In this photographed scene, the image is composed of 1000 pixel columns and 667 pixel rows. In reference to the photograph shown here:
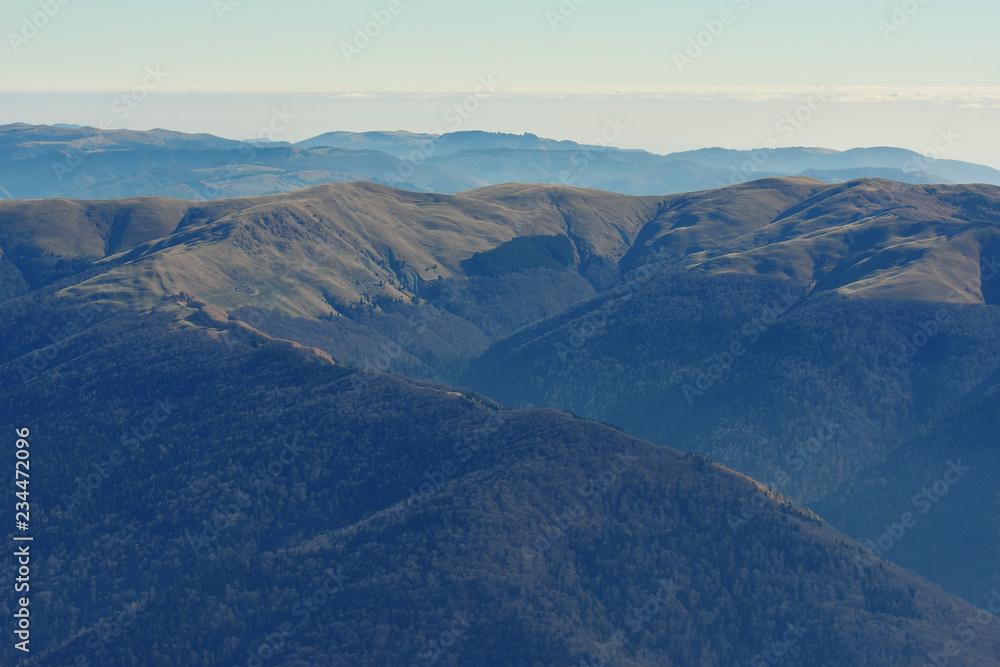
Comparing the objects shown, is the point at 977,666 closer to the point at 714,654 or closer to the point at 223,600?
the point at 714,654

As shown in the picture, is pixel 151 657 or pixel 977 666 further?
pixel 977 666

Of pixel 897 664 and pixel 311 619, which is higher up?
pixel 311 619

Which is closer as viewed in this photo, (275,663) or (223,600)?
(275,663)

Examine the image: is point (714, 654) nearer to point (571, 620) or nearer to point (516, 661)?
point (571, 620)

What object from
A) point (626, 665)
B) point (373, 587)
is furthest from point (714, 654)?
point (373, 587)

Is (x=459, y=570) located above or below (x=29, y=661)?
above

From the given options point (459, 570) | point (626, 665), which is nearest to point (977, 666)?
point (626, 665)

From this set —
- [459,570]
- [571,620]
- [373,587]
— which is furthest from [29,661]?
[571,620]
